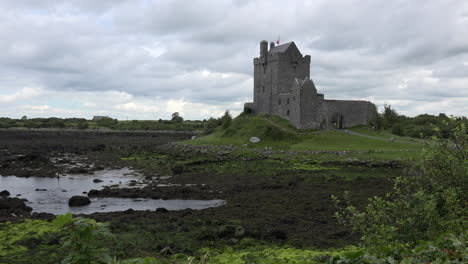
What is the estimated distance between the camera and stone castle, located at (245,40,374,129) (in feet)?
173

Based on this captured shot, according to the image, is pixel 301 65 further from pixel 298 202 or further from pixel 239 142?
pixel 298 202

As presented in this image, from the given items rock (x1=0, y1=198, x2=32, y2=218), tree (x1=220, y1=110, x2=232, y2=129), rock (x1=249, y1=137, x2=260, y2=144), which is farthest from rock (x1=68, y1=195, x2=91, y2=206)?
tree (x1=220, y1=110, x2=232, y2=129)

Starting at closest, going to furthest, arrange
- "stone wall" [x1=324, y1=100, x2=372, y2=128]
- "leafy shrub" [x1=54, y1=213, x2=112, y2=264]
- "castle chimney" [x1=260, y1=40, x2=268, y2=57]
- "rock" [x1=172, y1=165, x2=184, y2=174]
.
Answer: "leafy shrub" [x1=54, y1=213, x2=112, y2=264] < "rock" [x1=172, y1=165, x2=184, y2=174] < "stone wall" [x1=324, y1=100, x2=372, y2=128] < "castle chimney" [x1=260, y1=40, x2=268, y2=57]

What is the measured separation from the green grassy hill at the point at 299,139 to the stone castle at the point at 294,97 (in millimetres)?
2160

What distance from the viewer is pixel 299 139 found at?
154ft

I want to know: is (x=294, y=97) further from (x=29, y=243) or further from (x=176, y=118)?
(x=176, y=118)

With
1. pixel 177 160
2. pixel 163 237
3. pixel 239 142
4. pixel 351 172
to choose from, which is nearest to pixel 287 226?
pixel 163 237

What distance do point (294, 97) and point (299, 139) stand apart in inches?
367

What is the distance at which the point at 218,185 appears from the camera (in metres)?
26.3

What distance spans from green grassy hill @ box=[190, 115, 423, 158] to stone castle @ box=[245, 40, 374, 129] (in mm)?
2160

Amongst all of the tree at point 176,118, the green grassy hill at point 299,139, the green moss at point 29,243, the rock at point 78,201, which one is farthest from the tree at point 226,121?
the tree at point 176,118

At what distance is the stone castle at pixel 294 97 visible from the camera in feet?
173

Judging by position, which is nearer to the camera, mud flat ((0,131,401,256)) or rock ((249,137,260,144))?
mud flat ((0,131,401,256))

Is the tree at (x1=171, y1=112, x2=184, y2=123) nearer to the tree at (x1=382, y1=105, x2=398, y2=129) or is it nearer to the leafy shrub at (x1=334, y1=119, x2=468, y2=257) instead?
the tree at (x1=382, y1=105, x2=398, y2=129)
